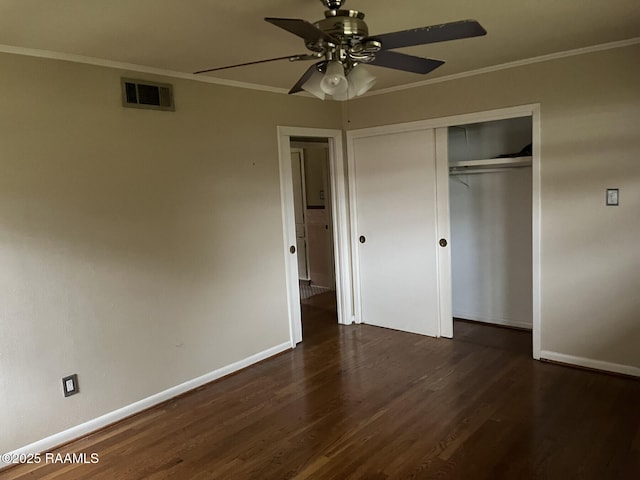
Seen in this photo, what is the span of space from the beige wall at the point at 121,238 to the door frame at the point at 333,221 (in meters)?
0.11

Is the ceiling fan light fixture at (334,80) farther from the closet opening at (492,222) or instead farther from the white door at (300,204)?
the white door at (300,204)

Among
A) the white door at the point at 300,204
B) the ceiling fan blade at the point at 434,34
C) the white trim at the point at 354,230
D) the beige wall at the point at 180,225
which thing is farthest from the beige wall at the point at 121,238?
the white door at the point at 300,204

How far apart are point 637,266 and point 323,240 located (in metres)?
3.98

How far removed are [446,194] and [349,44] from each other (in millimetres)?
2432

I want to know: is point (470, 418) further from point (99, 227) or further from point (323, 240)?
point (323, 240)

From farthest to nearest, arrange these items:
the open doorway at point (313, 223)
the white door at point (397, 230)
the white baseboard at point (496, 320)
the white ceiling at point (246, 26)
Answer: the open doorway at point (313, 223)
the white baseboard at point (496, 320)
the white door at point (397, 230)
the white ceiling at point (246, 26)

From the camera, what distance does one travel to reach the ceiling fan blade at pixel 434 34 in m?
1.68

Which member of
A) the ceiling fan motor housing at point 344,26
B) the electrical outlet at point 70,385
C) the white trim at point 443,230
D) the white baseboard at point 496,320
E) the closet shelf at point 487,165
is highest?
the ceiling fan motor housing at point 344,26

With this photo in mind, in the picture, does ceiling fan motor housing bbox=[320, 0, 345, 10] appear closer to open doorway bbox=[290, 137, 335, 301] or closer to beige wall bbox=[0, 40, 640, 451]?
beige wall bbox=[0, 40, 640, 451]

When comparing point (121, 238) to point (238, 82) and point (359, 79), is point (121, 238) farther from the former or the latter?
point (359, 79)

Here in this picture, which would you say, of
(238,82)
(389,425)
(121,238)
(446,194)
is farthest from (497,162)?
(121,238)

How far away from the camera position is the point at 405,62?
219 centimetres

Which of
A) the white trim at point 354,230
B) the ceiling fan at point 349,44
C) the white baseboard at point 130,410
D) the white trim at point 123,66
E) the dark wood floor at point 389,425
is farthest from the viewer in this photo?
the white trim at point 354,230

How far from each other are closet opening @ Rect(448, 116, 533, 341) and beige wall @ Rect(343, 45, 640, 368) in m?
0.68
